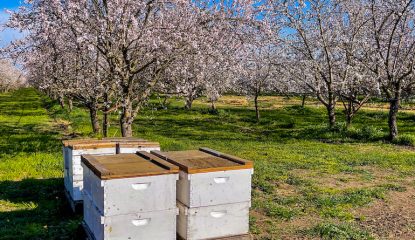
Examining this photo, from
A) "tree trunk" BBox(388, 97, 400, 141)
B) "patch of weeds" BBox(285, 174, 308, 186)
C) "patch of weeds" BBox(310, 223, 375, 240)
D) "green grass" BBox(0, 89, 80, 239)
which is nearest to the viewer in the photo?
"patch of weeds" BBox(310, 223, 375, 240)

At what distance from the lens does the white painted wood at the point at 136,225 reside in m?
6.30

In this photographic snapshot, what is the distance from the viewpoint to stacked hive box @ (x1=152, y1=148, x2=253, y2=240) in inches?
268

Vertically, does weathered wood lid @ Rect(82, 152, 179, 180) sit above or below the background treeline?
below

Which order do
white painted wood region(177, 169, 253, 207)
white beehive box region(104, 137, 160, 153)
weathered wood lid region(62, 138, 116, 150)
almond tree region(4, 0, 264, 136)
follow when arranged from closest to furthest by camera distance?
1. white painted wood region(177, 169, 253, 207)
2. weathered wood lid region(62, 138, 116, 150)
3. white beehive box region(104, 137, 160, 153)
4. almond tree region(4, 0, 264, 136)

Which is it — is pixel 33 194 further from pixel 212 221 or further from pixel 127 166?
pixel 212 221

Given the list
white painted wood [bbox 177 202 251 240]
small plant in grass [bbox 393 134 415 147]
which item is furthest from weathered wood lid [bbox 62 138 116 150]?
small plant in grass [bbox 393 134 415 147]

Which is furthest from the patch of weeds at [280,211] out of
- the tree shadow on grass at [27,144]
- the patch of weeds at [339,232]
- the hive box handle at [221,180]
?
the tree shadow on grass at [27,144]

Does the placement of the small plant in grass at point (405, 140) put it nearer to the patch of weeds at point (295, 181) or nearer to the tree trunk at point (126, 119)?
the patch of weeds at point (295, 181)

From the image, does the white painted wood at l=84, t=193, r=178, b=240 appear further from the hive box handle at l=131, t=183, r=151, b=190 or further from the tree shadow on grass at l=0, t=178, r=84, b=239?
the tree shadow on grass at l=0, t=178, r=84, b=239

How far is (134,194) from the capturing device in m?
6.40

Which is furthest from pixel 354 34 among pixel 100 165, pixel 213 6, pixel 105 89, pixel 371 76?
pixel 100 165

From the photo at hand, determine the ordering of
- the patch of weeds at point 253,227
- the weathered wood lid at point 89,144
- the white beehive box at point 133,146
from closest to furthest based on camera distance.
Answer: the patch of weeds at point 253,227 < the weathered wood lid at point 89,144 < the white beehive box at point 133,146

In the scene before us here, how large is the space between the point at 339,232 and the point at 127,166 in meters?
4.40

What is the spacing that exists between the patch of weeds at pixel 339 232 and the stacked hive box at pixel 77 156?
16.5ft
